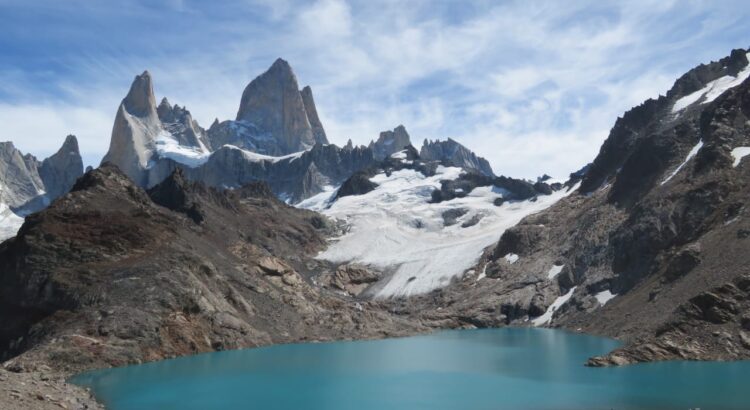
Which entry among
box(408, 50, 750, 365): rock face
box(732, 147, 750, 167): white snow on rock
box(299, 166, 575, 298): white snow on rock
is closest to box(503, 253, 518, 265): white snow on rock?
box(408, 50, 750, 365): rock face

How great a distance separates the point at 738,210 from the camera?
78.2 metres

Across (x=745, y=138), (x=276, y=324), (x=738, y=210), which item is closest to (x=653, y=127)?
(x=745, y=138)

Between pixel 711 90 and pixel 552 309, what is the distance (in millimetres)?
60119

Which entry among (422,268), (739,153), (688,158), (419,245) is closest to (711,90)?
(688,158)

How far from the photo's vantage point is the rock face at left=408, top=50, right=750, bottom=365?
59312 mm

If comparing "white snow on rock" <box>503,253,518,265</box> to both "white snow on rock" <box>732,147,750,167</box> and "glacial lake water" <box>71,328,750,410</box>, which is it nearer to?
"white snow on rock" <box>732,147,750,167</box>

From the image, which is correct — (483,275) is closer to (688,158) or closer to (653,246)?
(653,246)

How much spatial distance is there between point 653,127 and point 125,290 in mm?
103259

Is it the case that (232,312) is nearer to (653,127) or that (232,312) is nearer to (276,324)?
(276,324)

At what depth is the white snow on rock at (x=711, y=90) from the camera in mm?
131363

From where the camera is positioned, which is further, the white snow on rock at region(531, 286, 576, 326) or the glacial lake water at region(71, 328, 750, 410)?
the white snow on rock at region(531, 286, 576, 326)

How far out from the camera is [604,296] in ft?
314

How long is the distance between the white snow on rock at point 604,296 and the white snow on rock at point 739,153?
2271 centimetres

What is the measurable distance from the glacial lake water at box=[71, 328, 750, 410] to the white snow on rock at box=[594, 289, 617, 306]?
20543 millimetres
